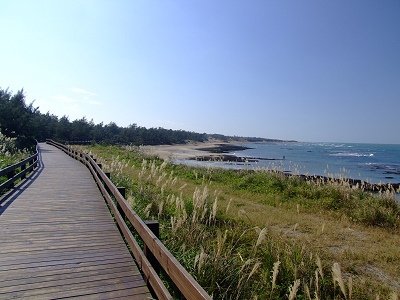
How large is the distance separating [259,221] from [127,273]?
6.96 meters

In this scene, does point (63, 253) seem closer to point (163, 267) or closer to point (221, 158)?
point (163, 267)

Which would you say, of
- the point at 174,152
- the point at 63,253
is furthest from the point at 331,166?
the point at 63,253

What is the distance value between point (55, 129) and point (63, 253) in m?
63.3

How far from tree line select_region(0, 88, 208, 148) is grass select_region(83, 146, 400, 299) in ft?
84.0

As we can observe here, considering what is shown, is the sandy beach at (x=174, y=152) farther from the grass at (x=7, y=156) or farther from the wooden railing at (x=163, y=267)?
the wooden railing at (x=163, y=267)

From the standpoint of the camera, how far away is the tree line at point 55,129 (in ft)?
119

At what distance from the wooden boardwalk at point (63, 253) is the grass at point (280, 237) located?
945 millimetres

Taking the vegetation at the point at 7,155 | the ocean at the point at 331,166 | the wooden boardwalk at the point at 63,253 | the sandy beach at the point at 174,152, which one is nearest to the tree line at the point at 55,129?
the sandy beach at the point at 174,152

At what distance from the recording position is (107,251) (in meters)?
5.96

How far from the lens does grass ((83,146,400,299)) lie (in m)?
5.14

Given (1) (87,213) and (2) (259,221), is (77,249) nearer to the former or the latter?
(1) (87,213)

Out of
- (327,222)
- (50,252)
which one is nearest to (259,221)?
(327,222)

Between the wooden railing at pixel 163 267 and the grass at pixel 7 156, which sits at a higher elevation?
the grass at pixel 7 156

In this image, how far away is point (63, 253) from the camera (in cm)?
574
